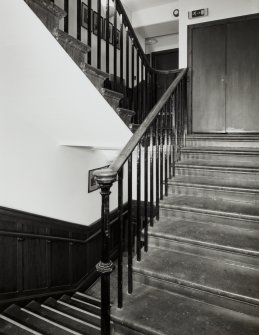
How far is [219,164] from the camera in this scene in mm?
3006

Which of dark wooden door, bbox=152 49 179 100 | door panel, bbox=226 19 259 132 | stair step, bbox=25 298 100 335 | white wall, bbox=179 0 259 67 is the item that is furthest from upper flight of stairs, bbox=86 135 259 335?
dark wooden door, bbox=152 49 179 100

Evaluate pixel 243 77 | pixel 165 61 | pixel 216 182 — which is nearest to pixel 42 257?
pixel 216 182

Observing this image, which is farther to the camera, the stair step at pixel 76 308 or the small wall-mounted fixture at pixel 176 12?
the small wall-mounted fixture at pixel 176 12

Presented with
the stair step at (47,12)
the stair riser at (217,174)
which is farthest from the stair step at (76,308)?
the stair step at (47,12)

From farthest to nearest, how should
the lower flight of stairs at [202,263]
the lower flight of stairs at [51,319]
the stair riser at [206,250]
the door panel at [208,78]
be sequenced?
1. the door panel at [208,78]
2. the lower flight of stairs at [51,319]
3. the stair riser at [206,250]
4. the lower flight of stairs at [202,263]

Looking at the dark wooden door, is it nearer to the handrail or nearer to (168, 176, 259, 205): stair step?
(168, 176, 259, 205): stair step

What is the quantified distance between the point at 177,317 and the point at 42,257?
225 cm

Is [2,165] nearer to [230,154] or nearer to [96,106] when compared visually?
[96,106]

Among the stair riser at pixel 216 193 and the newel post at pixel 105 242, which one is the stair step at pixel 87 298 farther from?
the newel post at pixel 105 242

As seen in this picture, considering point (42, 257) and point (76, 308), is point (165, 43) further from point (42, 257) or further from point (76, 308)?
point (76, 308)

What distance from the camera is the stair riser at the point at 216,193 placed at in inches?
97.1

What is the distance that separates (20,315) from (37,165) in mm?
1571

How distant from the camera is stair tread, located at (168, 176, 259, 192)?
2554 mm

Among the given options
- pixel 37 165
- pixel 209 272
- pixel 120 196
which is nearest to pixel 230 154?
pixel 209 272
